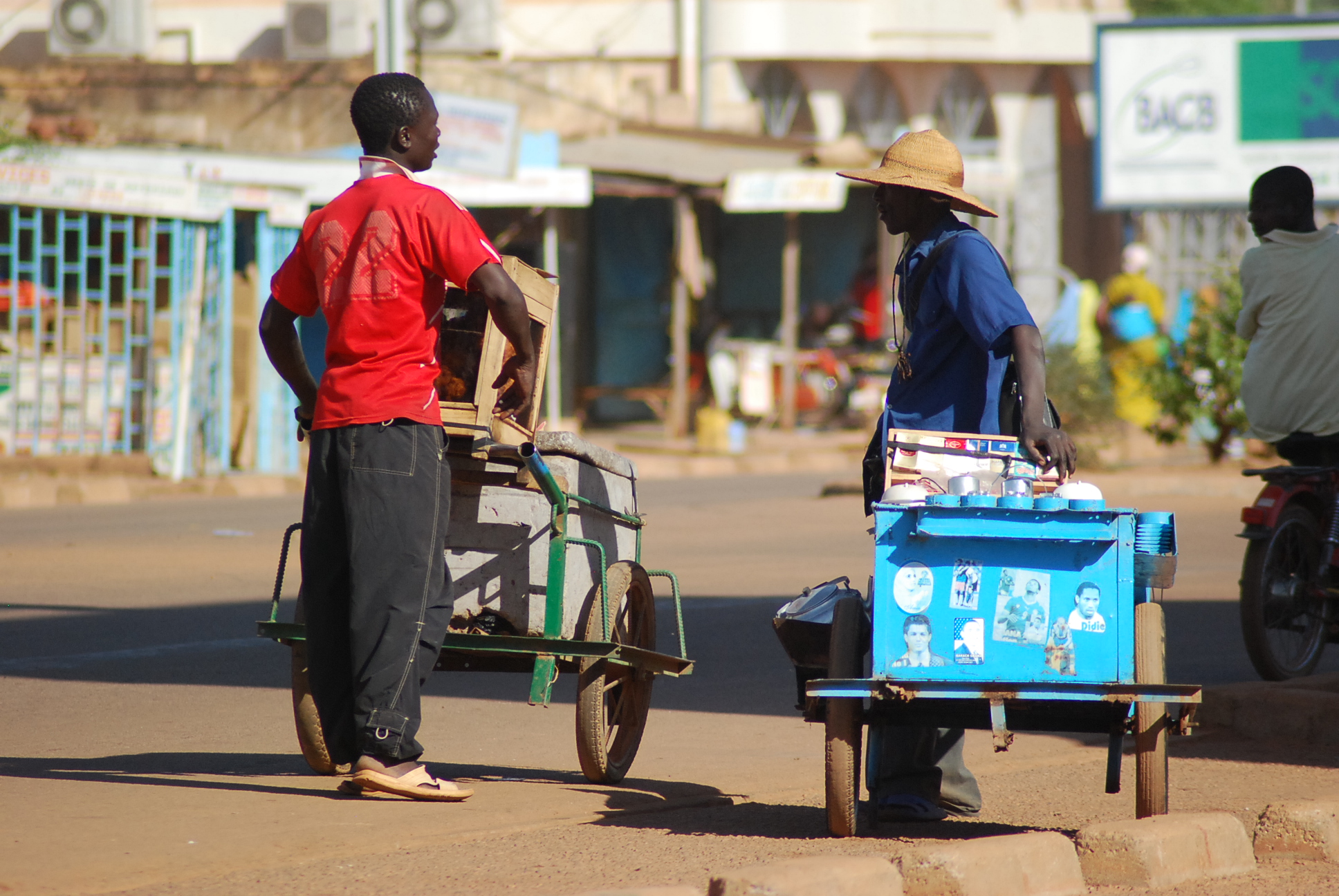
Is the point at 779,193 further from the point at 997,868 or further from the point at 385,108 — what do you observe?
the point at 997,868

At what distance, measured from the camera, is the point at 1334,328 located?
7.00 metres

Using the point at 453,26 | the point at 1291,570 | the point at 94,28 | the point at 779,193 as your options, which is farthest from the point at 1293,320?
the point at 94,28

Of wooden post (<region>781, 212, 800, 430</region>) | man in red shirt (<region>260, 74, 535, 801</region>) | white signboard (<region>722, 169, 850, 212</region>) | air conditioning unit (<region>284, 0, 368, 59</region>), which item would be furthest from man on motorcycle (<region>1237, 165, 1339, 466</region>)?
air conditioning unit (<region>284, 0, 368, 59</region>)

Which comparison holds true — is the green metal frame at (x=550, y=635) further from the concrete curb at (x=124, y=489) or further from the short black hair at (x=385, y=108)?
the concrete curb at (x=124, y=489)

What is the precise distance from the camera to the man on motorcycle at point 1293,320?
697cm

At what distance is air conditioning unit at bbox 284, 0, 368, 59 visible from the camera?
80.0ft

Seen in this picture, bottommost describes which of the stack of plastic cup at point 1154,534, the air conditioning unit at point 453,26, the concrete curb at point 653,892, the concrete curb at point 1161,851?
the concrete curb at point 1161,851

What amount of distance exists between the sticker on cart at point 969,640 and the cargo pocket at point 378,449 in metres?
1.45

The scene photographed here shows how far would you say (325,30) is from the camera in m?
24.5

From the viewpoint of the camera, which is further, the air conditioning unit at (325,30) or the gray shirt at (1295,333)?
the air conditioning unit at (325,30)

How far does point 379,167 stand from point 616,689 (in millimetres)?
1709

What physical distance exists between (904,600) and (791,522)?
29.7 ft

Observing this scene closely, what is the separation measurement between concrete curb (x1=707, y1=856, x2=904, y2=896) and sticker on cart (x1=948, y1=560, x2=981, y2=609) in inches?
27.3

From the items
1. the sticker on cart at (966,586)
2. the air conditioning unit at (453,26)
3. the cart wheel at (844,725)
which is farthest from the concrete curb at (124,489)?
the sticker on cart at (966,586)
